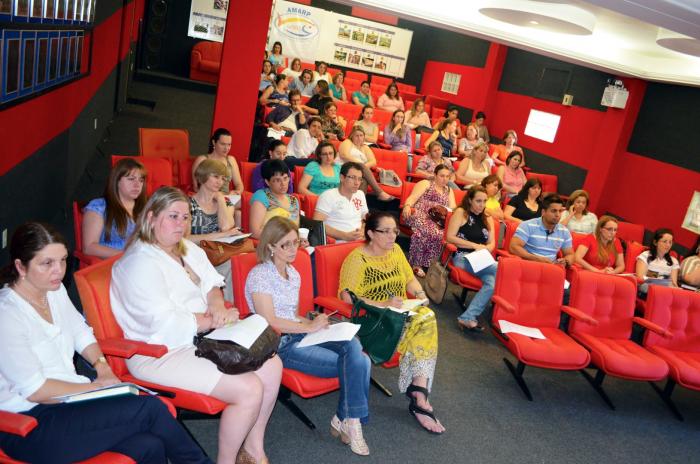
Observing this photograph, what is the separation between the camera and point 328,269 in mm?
4113

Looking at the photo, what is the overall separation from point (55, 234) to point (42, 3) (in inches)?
100

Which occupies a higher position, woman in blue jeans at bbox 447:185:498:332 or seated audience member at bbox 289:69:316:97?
seated audience member at bbox 289:69:316:97

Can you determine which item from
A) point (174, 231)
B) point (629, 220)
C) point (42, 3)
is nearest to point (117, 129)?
point (42, 3)

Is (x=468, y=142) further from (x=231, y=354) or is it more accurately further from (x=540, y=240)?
(x=231, y=354)

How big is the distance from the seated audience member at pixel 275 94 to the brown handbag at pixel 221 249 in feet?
18.0

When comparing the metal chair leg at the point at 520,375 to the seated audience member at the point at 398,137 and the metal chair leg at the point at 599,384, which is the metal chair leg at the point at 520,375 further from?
the seated audience member at the point at 398,137

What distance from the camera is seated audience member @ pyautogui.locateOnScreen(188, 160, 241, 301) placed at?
4.45m

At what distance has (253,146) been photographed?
28.4 ft

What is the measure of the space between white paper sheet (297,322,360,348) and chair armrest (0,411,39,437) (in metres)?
1.56

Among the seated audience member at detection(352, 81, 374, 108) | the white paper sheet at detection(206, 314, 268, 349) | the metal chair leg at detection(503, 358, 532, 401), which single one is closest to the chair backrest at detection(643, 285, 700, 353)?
the metal chair leg at detection(503, 358, 532, 401)

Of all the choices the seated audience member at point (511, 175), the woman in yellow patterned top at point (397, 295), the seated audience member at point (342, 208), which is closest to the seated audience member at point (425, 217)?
the seated audience member at point (342, 208)

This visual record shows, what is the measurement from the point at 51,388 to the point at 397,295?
2.38 meters

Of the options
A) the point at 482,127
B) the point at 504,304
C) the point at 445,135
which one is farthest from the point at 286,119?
the point at 482,127

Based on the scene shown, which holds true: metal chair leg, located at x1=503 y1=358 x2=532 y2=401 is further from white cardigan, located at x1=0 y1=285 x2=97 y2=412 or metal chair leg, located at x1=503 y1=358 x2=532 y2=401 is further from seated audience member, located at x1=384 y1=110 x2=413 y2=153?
seated audience member, located at x1=384 y1=110 x2=413 y2=153
